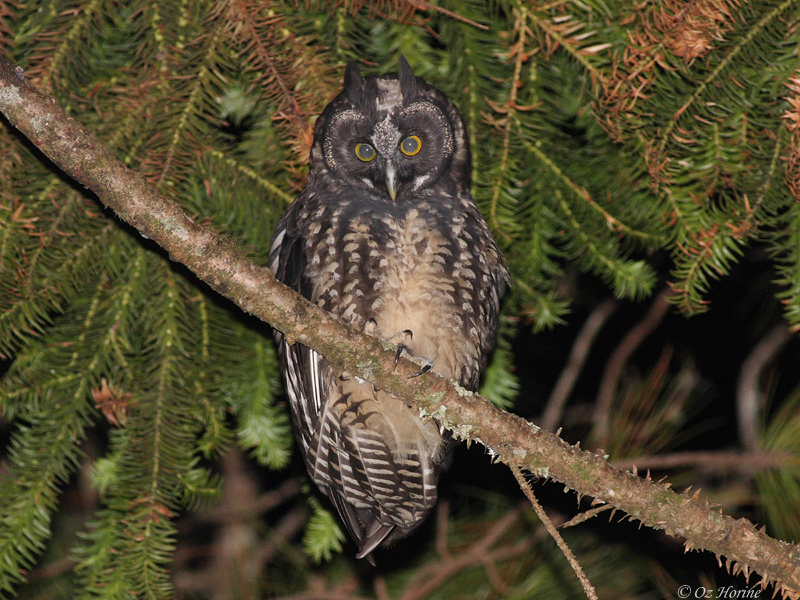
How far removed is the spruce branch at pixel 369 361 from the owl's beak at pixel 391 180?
73 centimetres

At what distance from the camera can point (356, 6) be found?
221 centimetres

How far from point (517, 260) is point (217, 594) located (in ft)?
5.91

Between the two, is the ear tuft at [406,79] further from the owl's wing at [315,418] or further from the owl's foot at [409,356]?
the owl's foot at [409,356]

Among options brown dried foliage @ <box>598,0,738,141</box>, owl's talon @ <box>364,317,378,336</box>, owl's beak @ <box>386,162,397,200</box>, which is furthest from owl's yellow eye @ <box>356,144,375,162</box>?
A: brown dried foliage @ <box>598,0,738,141</box>

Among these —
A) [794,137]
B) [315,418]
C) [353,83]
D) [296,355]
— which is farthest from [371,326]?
[794,137]

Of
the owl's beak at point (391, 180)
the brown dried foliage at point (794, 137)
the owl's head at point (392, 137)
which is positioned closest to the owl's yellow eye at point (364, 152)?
the owl's head at point (392, 137)

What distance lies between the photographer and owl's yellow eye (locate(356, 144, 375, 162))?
2.56 m

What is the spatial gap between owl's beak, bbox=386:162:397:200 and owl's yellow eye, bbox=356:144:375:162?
4.7 inches

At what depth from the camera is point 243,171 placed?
232 centimetres

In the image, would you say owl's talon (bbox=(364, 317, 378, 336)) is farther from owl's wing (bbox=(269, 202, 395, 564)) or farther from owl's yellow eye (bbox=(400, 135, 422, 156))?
owl's yellow eye (bbox=(400, 135, 422, 156))

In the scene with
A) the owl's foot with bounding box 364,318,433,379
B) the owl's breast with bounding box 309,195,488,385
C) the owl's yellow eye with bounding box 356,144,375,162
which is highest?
the owl's yellow eye with bounding box 356,144,375,162

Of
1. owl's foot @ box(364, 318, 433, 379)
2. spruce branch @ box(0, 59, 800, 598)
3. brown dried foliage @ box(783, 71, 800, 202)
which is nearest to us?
spruce branch @ box(0, 59, 800, 598)

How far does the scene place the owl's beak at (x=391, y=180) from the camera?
2432 mm

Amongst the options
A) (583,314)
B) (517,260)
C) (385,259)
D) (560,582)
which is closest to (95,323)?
(385,259)
